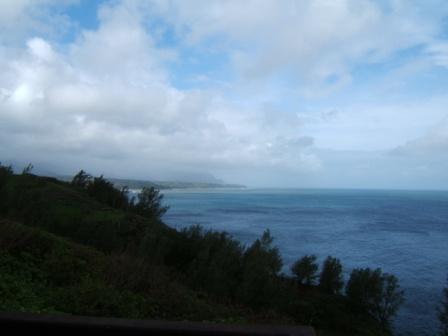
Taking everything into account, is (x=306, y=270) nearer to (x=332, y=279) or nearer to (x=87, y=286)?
(x=332, y=279)

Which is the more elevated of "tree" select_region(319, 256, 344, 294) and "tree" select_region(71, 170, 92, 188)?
"tree" select_region(71, 170, 92, 188)

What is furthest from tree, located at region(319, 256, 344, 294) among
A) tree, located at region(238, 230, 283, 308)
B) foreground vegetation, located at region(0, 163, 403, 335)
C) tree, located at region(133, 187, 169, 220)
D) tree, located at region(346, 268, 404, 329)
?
tree, located at region(133, 187, 169, 220)

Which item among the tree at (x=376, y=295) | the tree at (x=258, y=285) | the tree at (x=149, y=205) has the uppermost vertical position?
the tree at (x=149, y=205)

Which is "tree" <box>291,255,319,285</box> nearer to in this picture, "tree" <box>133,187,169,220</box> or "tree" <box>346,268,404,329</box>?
"tree" <box>346,268,404,329</box>

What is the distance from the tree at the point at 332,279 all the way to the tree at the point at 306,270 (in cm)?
80

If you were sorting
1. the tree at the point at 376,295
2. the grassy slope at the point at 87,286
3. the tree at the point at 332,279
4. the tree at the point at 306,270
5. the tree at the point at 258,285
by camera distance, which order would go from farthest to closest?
the tree at the point at 306,270
the tree at the point at 332,279
the tree at the point at 376,295
the tree at the point at 258,285
the grassy slope at the point at 87,286

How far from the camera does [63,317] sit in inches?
93.4

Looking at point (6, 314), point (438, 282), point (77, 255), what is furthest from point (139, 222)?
point (438, 282)

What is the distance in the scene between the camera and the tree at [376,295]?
24.3 metres

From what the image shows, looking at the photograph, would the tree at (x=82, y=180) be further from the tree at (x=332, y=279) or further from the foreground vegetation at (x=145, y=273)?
the tree at (x=332, y=279)

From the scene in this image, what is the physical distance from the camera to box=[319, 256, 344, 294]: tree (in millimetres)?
28969

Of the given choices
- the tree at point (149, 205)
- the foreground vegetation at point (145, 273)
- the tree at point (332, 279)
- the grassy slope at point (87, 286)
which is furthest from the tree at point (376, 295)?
the tree at point (149, 205)

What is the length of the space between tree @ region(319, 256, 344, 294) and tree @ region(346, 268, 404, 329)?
216 centimetres

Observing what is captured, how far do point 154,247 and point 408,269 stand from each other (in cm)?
2915
